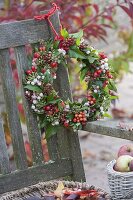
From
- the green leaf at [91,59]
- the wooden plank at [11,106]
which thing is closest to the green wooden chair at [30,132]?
the wooden plank at [11,106]

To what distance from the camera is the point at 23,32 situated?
2484mm

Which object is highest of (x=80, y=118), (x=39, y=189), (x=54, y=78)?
(x=54, y=78)

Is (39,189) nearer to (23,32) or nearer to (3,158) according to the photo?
(3,158)

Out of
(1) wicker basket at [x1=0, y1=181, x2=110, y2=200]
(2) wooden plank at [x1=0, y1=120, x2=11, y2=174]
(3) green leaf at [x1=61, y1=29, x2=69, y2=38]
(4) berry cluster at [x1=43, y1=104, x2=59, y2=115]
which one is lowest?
(1) wicker basket at [x1=0, y1=181, x2=110, y2=200]

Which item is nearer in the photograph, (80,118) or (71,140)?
(80,118)

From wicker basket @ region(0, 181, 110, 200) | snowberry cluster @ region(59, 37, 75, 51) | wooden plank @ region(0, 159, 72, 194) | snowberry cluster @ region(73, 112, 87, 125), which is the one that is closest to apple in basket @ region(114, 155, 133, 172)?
wicker basket @ region(0, 181, 110, 200)

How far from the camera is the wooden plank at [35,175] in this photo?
2.49 m

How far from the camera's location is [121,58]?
4.70 m

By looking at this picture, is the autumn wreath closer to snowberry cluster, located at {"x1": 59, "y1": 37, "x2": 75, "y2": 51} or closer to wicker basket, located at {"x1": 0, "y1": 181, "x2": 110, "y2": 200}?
snowberry cluster, located at {"x1": 59, "y1": 37, "x2": 75, "y2": 51}

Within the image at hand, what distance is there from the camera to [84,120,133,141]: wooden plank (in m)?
2.31

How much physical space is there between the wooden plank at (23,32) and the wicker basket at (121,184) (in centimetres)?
63

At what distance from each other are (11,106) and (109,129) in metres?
0.41

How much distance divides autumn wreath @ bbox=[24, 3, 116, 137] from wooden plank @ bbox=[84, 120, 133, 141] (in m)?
0.05

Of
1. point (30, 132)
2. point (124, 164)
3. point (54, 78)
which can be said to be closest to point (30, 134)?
point (30, 132)
